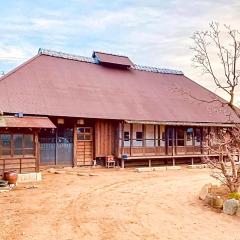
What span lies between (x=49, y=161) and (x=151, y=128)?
283 inches

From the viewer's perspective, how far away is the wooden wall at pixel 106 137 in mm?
21016

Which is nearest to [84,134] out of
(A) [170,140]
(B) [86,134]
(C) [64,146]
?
(B) [86,134]

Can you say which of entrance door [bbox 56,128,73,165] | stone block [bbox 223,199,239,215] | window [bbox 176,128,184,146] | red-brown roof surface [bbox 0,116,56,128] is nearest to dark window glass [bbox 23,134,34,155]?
red-brown roof surface [bbox 0,116,56,128]

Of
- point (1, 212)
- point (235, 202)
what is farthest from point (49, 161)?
point (235, 202)

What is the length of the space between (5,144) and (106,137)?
23.1 ft

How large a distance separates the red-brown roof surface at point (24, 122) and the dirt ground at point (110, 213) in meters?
2.63

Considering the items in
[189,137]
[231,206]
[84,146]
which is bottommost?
[231,206]

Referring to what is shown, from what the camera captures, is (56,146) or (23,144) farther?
(56,146)

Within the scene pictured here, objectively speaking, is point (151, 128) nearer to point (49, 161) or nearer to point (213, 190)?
point (49, 161)

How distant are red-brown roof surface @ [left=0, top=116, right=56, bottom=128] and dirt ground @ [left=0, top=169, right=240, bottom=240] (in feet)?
8.64

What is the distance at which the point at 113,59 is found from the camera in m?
26.5

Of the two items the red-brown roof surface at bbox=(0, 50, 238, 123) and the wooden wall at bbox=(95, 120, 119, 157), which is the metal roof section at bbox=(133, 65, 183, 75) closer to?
the red-brown roof surface at bbox=(0, 50, 238, 123)

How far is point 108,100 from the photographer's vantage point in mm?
22047

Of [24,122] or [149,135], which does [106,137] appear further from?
[24,122]
